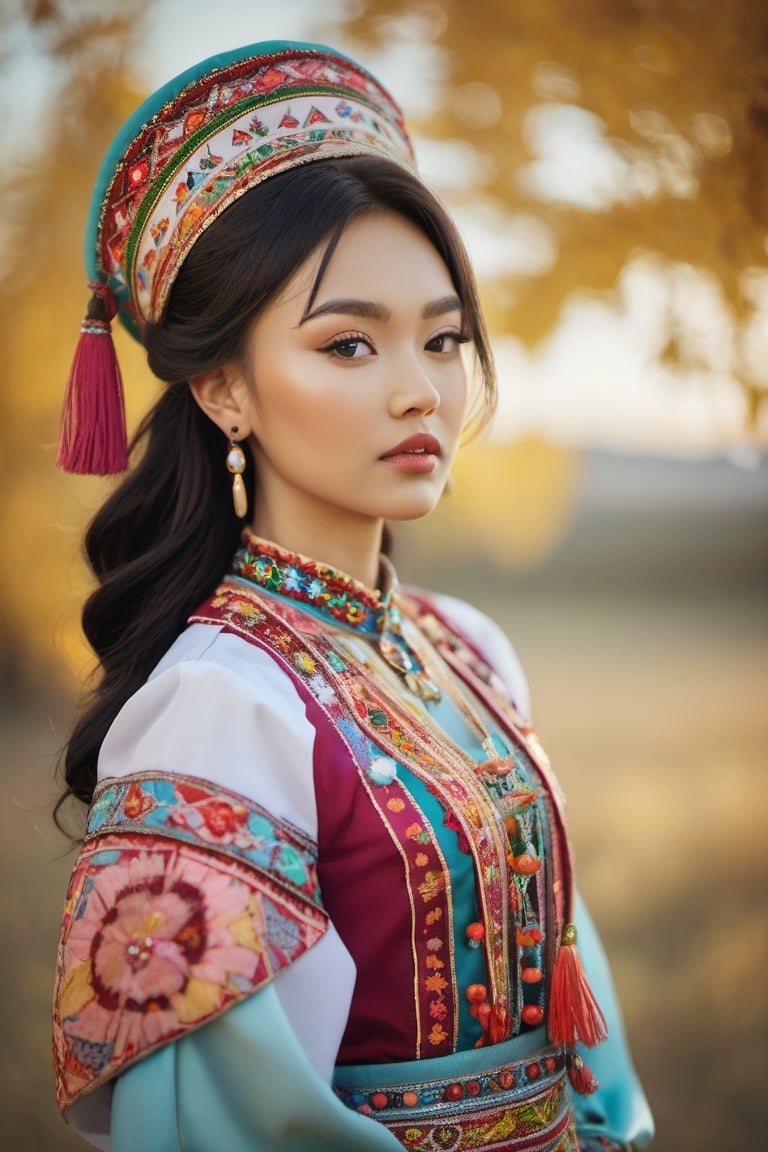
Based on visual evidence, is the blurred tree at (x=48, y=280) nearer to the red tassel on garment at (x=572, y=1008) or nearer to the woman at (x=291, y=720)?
the woman at (x=291, y=720)

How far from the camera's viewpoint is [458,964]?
4.78 feet

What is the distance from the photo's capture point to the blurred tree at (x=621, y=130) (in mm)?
2416

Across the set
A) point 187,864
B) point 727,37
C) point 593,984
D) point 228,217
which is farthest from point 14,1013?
point 727,37

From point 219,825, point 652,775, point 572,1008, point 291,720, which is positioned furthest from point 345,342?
point 652,775

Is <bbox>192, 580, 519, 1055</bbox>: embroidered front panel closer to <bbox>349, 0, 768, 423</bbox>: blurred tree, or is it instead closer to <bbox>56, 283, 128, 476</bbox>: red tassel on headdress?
<bbox>56, 283, 128, 476</bbox>: red tassel on headdress

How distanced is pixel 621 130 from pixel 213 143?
1.51 metres

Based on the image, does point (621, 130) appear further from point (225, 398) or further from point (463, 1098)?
point (463, 1098)

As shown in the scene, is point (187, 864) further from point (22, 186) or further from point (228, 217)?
point (22, 186)

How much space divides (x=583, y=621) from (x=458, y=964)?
5075mm

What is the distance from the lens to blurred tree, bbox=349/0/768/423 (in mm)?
2416

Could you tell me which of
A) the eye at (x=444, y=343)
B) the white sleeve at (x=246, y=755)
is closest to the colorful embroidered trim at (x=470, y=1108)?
the white sleeve at (x=246, y=755)

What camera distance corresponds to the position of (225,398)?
163 cm

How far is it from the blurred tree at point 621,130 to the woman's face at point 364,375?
1.23m

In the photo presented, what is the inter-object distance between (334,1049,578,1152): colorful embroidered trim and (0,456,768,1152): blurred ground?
0.79 meters
